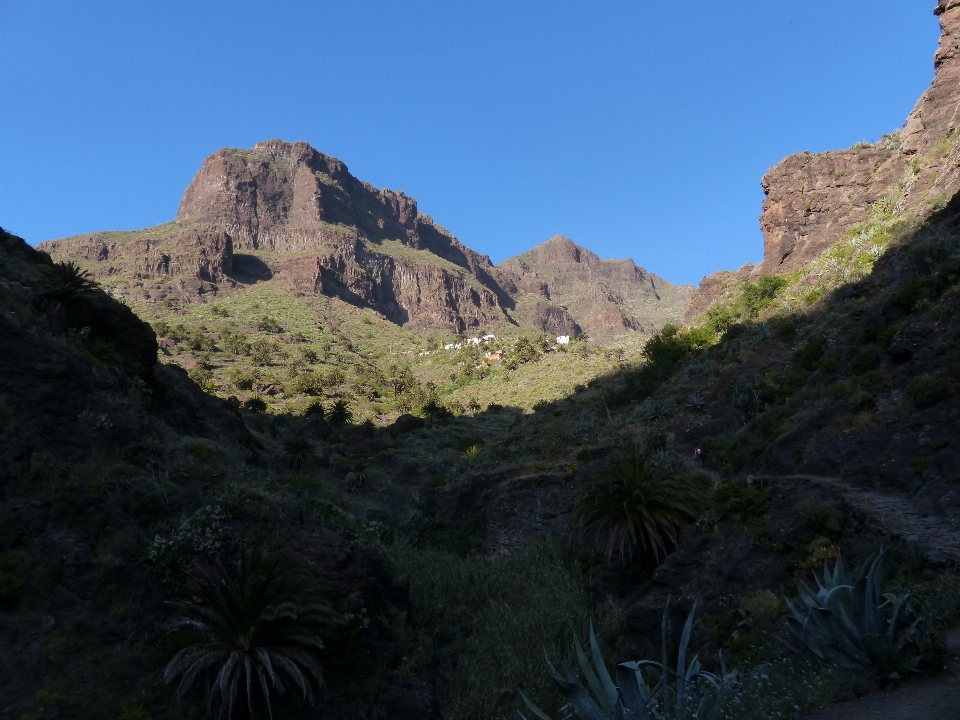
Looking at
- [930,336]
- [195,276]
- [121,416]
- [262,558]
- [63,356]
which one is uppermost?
[195,276]

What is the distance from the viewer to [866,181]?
149 ft

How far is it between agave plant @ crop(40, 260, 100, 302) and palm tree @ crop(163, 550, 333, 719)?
13621mm

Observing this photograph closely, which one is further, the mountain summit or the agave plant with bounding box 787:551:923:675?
the mountain summit

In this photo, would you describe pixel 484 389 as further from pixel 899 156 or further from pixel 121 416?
pixel 121 416

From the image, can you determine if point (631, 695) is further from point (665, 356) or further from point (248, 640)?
point (665, 356)

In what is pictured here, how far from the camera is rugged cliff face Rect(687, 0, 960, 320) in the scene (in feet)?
120

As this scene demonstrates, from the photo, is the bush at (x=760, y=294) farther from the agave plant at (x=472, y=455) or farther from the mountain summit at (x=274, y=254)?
the mountain summit at (x=274, y=254)

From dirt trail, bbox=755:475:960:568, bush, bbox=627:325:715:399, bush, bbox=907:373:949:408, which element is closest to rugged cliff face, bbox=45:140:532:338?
bush, bbox=627:325:715:399

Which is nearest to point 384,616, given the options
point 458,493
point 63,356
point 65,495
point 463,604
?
point 463,604

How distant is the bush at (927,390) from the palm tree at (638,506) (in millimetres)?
6781

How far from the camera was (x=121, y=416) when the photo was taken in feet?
61.9

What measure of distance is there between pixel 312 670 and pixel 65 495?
7761 mm

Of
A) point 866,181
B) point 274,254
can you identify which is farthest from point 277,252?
point 866,181

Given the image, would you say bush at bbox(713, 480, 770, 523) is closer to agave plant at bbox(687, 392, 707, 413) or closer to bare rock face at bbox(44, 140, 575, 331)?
agave plant at bbox(687, 392, 707, 413)
